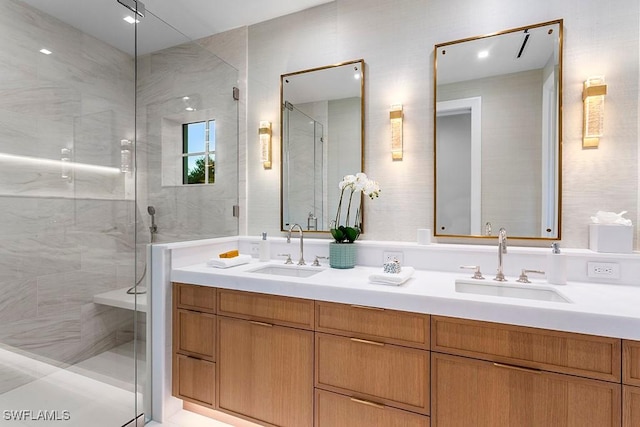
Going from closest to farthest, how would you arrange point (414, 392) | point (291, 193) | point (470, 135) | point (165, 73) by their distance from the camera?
1. point (414, 392)
2. point (470, 135)
3. point (165, 73)
4. point (291, 193)

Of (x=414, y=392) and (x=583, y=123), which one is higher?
(x=583, y=123)

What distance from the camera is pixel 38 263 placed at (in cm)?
171

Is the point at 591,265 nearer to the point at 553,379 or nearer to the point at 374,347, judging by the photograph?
the point at 553,379

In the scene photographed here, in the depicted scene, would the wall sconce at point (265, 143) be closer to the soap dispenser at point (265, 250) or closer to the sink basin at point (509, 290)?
the soap dispenser at point (265, 250)

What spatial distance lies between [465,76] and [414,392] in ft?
5.73

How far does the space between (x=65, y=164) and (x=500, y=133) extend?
2.49 meters

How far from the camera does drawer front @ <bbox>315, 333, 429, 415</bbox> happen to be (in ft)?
4.30

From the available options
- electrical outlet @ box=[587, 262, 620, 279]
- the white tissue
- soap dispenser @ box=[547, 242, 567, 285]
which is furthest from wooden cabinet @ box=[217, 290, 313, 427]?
the white tissue

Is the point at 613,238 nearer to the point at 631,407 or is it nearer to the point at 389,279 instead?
the point at 631,407

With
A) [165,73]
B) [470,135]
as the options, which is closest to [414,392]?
[470,135]

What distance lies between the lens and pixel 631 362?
1.03 m

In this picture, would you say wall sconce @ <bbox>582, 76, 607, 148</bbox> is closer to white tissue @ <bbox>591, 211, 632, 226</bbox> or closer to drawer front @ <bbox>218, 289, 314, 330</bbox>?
white tissue @ <bbox>591, 211, 632, 226</bbox>

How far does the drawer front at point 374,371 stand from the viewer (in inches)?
51.6

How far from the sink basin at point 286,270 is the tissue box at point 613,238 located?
1.46 meters
